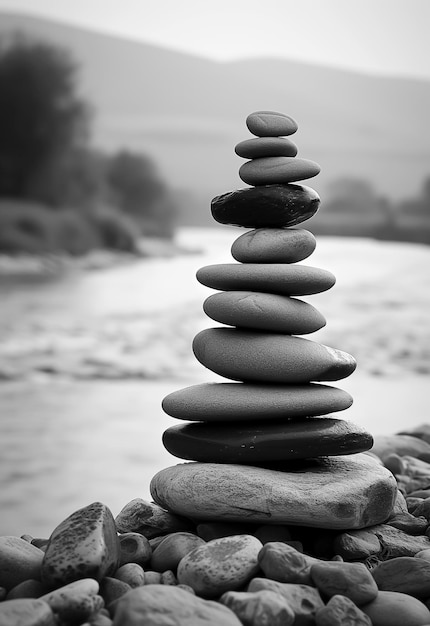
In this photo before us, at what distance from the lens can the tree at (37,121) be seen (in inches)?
683

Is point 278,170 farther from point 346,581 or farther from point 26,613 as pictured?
point 26,613

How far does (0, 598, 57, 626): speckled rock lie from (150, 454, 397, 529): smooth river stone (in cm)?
81

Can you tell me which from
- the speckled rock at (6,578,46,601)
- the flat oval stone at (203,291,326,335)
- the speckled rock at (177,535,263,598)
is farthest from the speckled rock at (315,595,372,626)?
the flat oval stone at (203,291,326,335)

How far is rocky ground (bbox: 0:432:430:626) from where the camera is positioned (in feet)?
7.87

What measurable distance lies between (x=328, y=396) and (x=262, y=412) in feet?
0.91

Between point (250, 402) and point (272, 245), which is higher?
point (272, 245)

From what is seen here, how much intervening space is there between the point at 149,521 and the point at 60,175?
50.8 ft

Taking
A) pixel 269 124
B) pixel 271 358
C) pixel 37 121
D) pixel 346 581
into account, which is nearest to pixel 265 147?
pixel 269 124

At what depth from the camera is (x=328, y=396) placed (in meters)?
3.23

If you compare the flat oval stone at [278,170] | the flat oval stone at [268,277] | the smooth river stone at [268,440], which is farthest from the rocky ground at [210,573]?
the flat oval stone at [278,170]

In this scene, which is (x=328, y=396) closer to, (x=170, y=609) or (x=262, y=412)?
(x=262, y=412)

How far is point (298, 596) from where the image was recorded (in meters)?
2.58

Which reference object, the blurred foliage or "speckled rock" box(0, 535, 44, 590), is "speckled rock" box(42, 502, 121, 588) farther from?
the blurred foliage

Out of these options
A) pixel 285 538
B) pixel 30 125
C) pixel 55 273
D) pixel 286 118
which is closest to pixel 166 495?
pixel 285 538
